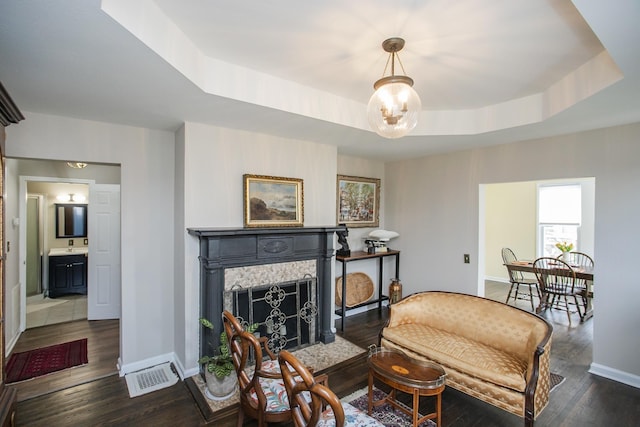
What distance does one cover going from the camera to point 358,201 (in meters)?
4.78

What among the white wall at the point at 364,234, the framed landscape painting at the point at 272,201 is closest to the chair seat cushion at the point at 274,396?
the framed landscape painting at the point at 272,201

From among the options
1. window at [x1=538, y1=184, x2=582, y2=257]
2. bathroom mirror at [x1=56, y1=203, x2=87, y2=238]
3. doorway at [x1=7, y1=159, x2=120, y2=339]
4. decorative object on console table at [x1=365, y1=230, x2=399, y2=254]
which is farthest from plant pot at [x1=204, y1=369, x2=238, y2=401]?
window at [x1=538, y1=184, x2=582, y2=257]

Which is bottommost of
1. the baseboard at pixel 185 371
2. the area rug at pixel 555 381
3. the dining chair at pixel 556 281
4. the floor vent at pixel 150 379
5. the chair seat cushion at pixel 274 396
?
the floor vent at pixel 150 379

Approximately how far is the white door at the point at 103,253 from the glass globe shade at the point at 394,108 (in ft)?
14.6

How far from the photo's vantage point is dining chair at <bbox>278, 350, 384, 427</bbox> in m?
1.19

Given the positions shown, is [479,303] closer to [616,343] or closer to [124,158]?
[616,343]

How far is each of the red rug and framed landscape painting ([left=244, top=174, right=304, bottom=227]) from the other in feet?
7.69

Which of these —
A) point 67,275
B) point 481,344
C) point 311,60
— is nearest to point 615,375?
point 481,344

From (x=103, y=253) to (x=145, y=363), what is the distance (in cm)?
Result: 226

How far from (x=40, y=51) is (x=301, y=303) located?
301 cm

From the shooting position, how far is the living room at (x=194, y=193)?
2.88 m

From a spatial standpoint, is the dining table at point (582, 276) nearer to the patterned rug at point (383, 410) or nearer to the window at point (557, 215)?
the window at point (557, 215)

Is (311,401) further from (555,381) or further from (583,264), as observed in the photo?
(583,264)

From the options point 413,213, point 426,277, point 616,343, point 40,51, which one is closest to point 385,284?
point 426,277
